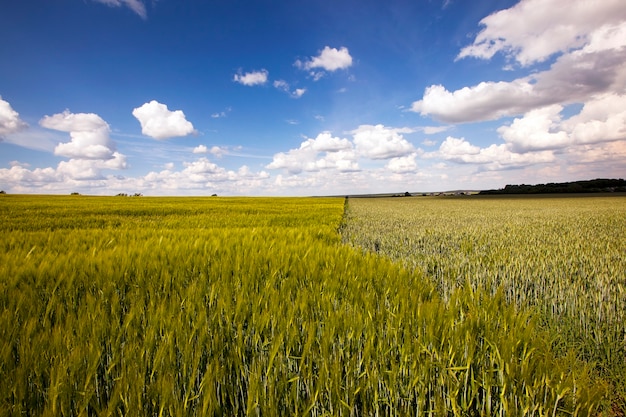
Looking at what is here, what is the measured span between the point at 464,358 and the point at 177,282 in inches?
96.0

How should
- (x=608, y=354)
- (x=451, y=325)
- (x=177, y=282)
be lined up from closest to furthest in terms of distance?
(x=451, y=325)
(x=608, y=354)
(x=177, y=282)

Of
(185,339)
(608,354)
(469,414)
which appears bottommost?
(608,354)

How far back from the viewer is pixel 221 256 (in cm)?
367

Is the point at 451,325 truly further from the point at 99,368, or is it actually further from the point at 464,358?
the point at 99,368

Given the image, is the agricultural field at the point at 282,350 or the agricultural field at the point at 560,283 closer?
the agricultural field at the point at 282,350

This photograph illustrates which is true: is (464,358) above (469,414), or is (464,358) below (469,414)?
above

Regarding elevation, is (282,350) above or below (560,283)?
above

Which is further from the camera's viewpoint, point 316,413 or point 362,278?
point 362,278

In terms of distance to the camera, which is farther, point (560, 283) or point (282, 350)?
point (560, 283)

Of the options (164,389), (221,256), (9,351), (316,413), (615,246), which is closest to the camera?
(164,389)

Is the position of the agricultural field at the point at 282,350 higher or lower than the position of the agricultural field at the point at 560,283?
higher

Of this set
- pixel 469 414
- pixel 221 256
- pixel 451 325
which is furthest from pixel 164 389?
pixel 221 256

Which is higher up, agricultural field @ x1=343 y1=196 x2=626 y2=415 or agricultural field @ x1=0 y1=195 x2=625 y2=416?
agricultural field @ x1=0 y1=195 x2=625 y2=416

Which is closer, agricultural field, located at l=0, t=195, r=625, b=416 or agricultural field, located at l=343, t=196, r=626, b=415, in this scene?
agricultural field, located at l=0, t=195, r=625, b=416
